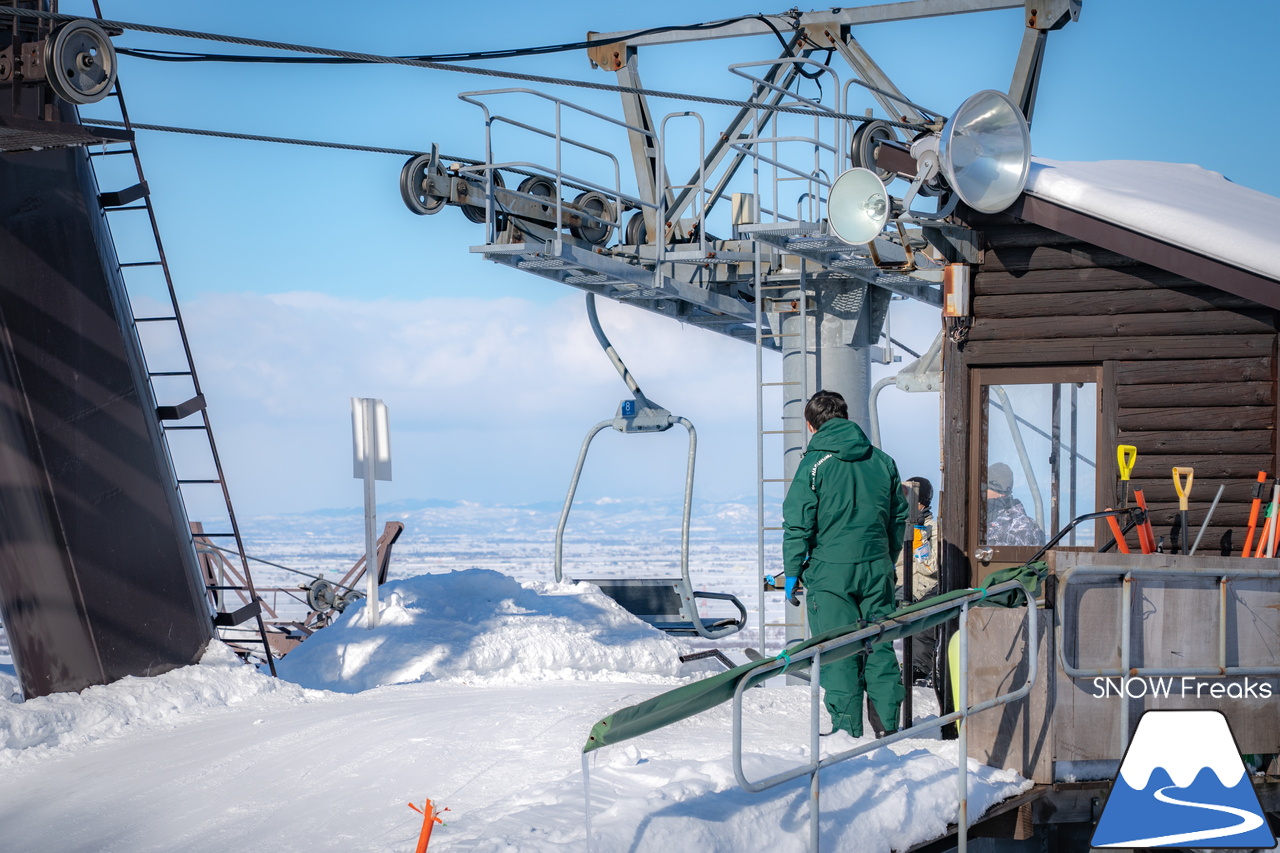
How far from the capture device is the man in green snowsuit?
21.7ft

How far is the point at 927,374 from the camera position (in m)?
13.6

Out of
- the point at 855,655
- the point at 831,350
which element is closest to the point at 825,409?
the point at 855,655

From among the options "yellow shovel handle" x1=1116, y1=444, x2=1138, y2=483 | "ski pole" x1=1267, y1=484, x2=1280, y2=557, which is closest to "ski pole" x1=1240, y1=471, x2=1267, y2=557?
"ski pole" x1=1267, y1=484, x2=1280, y2=557

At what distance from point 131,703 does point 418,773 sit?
273 cm

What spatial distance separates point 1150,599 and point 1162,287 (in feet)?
8.19

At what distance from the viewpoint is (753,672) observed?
15.9 feet

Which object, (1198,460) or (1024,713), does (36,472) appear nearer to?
(1024,713)

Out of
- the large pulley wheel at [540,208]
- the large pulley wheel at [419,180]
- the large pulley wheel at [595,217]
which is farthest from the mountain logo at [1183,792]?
the large pulley wheel at [595,217]

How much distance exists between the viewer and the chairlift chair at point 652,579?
500 inches

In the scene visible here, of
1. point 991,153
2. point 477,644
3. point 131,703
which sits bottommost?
point 477,644

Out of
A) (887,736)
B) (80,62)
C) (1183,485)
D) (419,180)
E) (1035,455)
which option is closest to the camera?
(887,736)

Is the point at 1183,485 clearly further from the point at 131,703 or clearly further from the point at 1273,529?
the point at 131,703

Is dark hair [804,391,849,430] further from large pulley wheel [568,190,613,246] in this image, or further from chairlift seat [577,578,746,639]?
chairlift seat [577,578,746,639]

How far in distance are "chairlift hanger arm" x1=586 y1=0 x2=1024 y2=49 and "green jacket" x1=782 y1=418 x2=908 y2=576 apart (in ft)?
23.0
